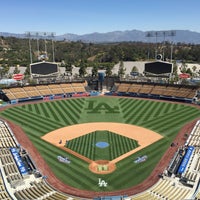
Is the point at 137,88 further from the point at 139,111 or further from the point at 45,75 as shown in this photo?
the point at 45,75

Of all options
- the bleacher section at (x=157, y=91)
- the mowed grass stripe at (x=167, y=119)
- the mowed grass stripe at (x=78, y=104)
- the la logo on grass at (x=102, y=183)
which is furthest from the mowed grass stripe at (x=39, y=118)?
the bleacher section at (x=157, y=91)

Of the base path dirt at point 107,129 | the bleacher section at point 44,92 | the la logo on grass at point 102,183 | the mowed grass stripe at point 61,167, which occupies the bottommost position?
the la logo on grass at point 102,183

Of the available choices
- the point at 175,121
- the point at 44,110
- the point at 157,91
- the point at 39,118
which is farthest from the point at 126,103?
the point at 39,118

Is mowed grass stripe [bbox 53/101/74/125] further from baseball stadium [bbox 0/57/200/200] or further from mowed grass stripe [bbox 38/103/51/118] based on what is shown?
mowed grass stripe [bbox 38/103/51/118]

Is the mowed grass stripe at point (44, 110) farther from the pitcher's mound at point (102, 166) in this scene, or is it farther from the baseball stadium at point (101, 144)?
the pitcher's mound at point (102, 166)

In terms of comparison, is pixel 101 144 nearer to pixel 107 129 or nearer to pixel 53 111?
pixel 107 129

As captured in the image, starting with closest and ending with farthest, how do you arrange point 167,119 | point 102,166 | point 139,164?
point 102,166 < point 139,164 < point 167,119

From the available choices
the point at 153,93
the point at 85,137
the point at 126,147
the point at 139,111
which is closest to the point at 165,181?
the point at 126,147
